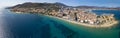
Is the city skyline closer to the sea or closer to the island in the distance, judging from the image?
the island in the distance

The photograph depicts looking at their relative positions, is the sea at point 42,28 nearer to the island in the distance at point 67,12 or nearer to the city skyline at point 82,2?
the island in the distance at point 67,12

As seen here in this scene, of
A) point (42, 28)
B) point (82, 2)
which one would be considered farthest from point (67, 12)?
point (42, 28)

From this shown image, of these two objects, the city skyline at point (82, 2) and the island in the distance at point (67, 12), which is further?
the island in the distance at point (67, 12)

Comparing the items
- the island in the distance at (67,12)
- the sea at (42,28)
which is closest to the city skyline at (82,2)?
the island in the distance at (67,12)

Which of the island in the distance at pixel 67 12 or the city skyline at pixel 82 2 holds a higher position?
the city skyline at pixel 82 2

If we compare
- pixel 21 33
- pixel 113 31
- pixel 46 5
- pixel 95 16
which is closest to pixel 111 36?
pixel 113 31

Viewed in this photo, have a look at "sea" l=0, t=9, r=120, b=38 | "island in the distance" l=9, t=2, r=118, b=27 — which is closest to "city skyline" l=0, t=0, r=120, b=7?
"island in the distance" l=9, t=2, r=118, b=27

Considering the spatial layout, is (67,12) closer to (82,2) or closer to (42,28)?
(82,2)
